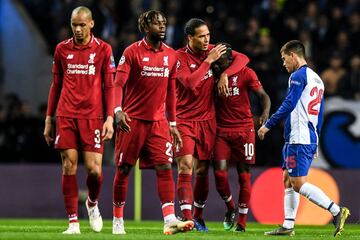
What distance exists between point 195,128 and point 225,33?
20.6 feet

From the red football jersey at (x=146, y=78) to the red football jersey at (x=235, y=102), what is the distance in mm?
1626

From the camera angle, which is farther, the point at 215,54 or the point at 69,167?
the point at 215,54

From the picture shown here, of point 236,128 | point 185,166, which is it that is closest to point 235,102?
point 236,128

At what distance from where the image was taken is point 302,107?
14.0 meters

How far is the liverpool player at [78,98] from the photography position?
13.9m

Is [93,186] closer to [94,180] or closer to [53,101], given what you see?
[94,180]

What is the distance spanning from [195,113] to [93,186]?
1.69 metres

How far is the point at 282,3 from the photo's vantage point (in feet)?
77.6

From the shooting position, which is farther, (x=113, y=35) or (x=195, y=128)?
(x=113, y=35)

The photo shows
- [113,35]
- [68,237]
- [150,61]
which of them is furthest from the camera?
[113,35]

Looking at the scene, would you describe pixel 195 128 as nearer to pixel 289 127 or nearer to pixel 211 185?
pixel 289 127

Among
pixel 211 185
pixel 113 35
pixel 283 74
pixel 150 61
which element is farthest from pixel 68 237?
pixel 113 35

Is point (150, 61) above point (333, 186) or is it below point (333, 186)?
above

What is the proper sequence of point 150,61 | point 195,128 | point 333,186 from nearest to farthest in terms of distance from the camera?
point 150,61
point 195,128
point 333,186
